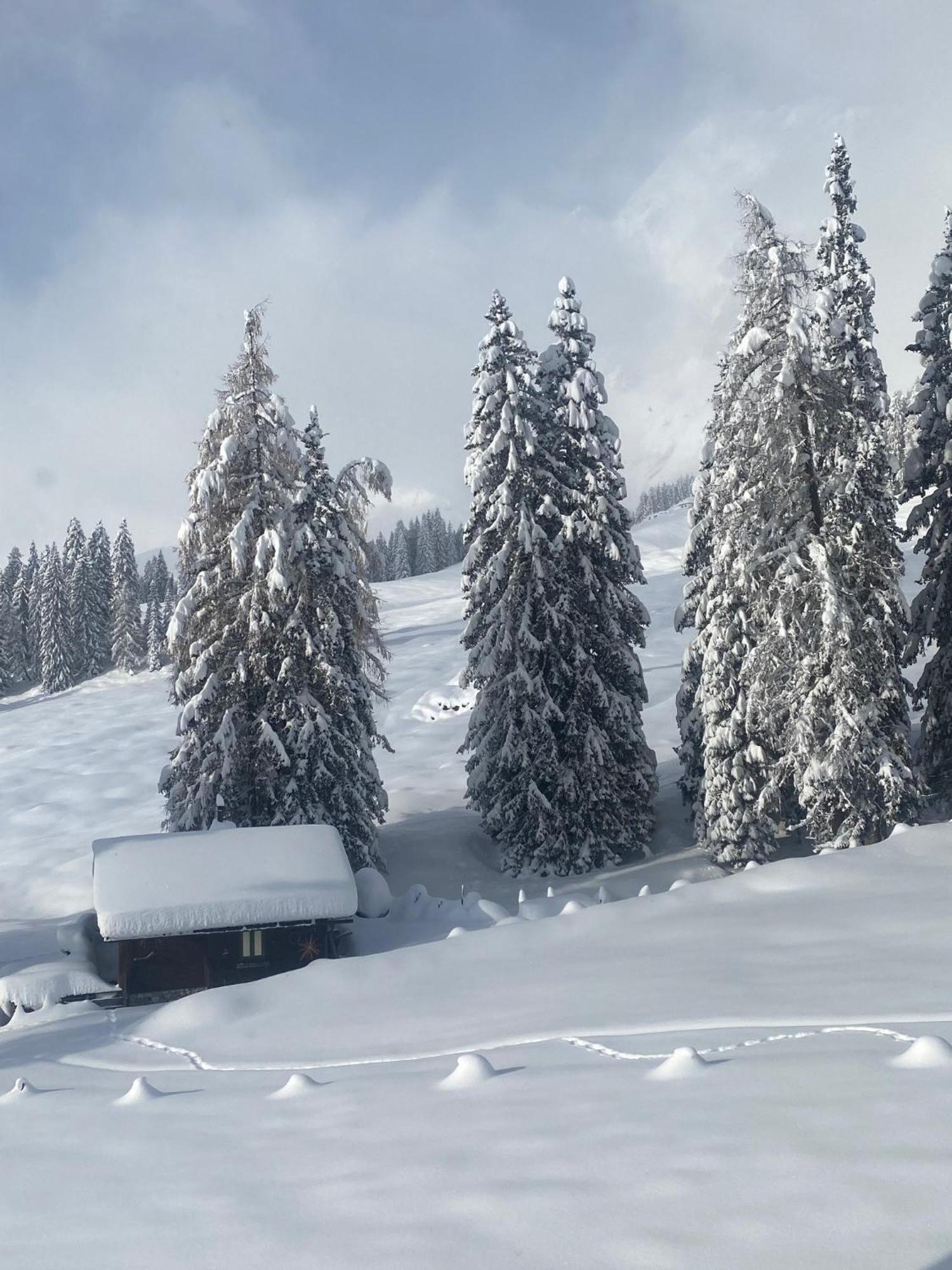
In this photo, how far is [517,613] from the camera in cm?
2677

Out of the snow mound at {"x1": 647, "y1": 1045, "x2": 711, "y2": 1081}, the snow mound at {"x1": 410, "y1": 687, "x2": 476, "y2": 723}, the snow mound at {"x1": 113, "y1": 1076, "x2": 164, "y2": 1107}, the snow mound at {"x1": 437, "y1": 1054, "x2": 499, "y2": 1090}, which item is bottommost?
the snow mound at {"x1": 113, "y1": 1076, "x2": 164, "y2": 1107}

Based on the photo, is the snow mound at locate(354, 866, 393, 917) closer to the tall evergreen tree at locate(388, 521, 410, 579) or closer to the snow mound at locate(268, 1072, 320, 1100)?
the snow mound at locate(268, 1072, 320, 1100)

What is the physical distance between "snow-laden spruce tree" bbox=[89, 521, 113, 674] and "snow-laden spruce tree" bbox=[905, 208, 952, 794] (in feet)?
281

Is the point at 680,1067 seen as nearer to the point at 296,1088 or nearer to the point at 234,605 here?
the point at 296,1088

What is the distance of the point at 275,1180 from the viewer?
195 inches

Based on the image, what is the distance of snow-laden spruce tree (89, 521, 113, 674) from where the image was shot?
97938 mm

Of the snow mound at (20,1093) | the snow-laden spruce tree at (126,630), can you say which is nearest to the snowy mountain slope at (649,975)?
the snow mound at (20,1093)

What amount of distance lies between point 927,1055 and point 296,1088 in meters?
4.25

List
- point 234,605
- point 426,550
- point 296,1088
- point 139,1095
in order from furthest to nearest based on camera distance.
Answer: point 426,550 → point 234,605 → point 139,1095 → point 296,1088

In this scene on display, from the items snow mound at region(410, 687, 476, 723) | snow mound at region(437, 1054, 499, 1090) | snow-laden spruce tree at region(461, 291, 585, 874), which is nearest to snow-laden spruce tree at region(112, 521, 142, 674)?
snow mound at region(410, 687, 476, 723)

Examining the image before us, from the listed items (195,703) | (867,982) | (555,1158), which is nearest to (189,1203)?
(555,1158)

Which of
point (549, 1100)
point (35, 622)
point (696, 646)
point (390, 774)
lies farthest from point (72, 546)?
point (549, 1100)

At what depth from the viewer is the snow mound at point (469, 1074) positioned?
639 centimetres

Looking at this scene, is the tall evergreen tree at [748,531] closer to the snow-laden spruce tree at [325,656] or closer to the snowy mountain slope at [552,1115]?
the snow-laden spruce tree at [325,656]
